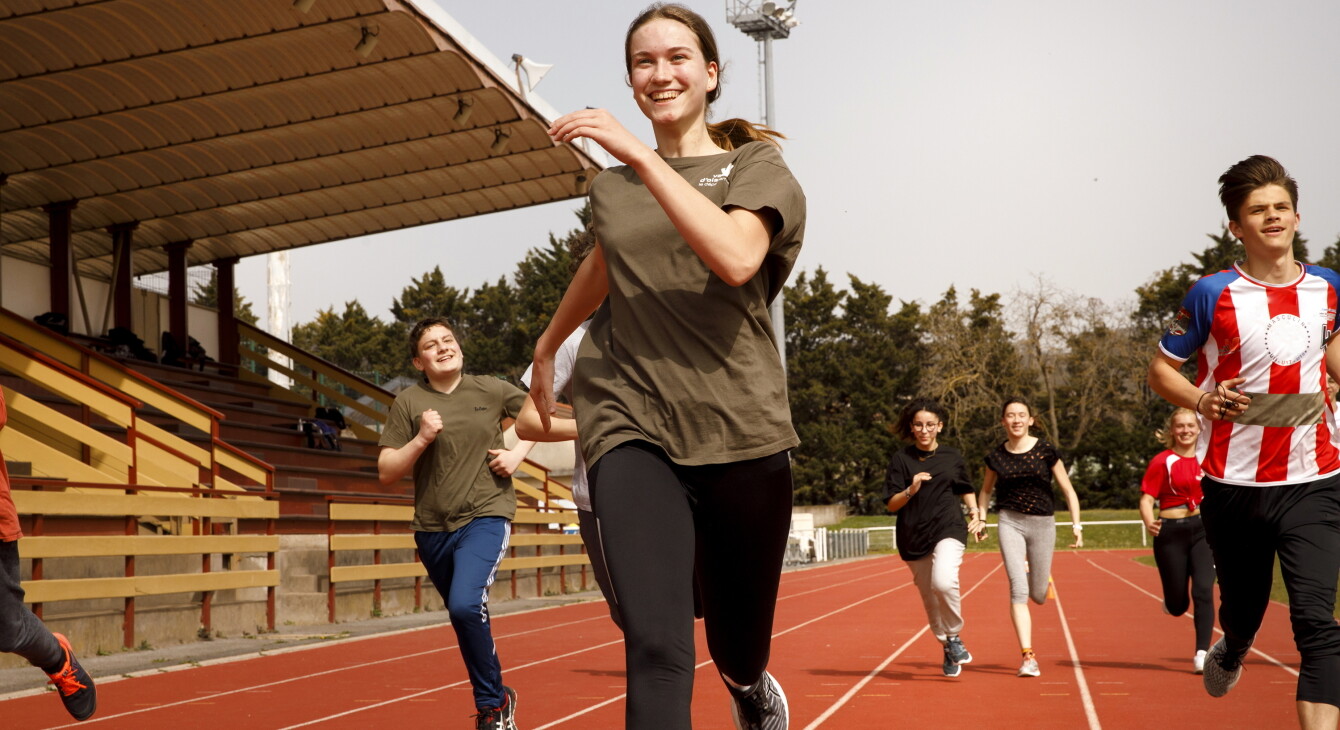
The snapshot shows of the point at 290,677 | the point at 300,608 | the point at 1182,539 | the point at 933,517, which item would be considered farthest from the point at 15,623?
the point at 300,608

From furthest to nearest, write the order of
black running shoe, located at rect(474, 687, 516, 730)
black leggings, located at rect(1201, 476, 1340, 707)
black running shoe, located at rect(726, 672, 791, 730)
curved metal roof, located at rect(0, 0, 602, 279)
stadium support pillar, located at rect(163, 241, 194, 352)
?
stadium support pillar, located at rect(163, 241, 194, 352) → curved metal roof, located at rect(0, 0, 602, 279) → black running shoe, located at rect(474, 687, 516, 730) → black leggings, located at rect(1201, 476, 1340, 707) → black running shoe, located at rect(726, 672, 791, 730)

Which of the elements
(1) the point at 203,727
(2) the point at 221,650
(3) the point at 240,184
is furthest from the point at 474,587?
(3) the point at 240,184

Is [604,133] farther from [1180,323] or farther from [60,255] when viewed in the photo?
[60,255]

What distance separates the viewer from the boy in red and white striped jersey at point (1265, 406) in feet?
16.3

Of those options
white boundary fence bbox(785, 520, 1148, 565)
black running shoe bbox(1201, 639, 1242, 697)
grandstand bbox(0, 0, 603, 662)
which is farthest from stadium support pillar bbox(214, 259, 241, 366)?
black running shoe bbox(1201, 639, 1242, 697)

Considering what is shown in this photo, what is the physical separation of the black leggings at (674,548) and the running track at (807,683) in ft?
14.0

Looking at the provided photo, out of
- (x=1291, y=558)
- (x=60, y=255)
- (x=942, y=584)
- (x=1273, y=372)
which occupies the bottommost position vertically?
(x=942, y=584)

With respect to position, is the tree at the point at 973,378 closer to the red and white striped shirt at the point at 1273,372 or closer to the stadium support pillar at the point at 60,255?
the stadium support pillar at the point at 60,255

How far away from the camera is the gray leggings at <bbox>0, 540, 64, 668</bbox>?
19.2ft

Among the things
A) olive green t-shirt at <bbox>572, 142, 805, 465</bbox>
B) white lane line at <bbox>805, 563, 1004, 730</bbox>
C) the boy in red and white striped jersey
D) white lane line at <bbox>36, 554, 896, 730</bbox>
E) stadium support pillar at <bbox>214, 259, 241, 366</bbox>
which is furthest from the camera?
stadium support pillar at <bbox>214, 259, 241, 366</bbox>

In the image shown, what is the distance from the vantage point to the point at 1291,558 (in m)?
4.92

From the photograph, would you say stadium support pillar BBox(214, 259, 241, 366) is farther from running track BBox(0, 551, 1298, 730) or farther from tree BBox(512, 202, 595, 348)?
tree BBox(512, 202, 595, 348)

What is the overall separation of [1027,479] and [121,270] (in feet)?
71.8

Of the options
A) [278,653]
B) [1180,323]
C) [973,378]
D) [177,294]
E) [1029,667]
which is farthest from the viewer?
[973,378]
